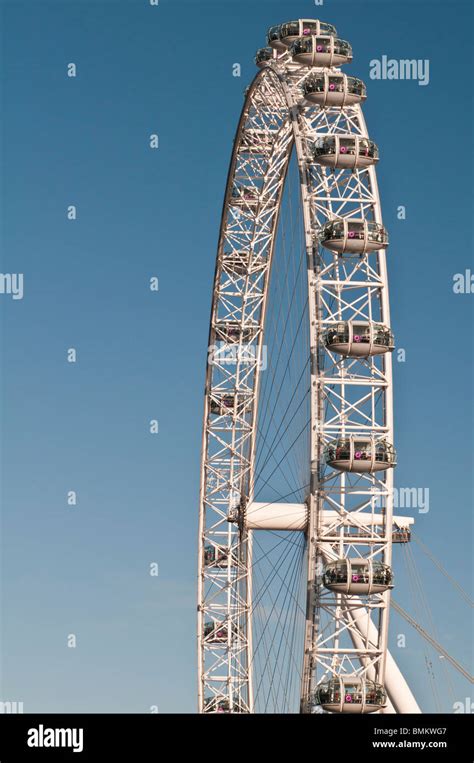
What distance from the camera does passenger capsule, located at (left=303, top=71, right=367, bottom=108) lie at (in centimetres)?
7431

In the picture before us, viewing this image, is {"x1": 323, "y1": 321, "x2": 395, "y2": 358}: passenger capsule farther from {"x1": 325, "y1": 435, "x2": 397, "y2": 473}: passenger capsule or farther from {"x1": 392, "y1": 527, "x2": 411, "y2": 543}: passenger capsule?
{"x1": 392, "y1": 527, "x2": 411, "y2": 543}: passenger capsule

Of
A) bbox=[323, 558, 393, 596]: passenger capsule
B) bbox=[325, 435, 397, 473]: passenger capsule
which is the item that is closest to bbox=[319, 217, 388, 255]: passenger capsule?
bbox=[325, 435, 397, 473]: passenger capsule

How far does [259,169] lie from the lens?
3489 inches

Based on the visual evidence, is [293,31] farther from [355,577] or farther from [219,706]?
[219,706]

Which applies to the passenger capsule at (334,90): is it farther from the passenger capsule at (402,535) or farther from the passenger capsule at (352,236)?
the passenger capsule at (402,535)

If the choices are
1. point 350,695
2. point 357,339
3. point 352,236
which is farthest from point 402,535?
point 352,236

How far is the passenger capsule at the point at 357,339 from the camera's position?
231ft

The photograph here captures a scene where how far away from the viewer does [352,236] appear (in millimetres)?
71688

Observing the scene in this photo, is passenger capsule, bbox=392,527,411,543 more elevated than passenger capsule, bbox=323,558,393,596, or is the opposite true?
passenger capsule, bbox=392,527,411,543

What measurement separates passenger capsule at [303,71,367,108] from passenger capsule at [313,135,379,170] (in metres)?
1.92
